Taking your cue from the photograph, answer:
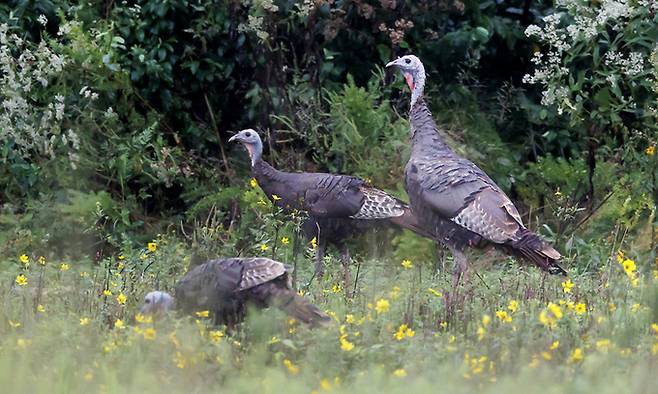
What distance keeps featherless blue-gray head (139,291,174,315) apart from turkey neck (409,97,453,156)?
8.33ft

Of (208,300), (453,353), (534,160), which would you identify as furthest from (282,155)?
(453,353)

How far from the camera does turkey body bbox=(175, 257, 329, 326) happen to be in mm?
6703

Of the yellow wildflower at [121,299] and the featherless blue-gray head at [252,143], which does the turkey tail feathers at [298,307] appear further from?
the featherless blue-gray head at [252,143]

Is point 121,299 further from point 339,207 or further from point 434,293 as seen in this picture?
point 339,207

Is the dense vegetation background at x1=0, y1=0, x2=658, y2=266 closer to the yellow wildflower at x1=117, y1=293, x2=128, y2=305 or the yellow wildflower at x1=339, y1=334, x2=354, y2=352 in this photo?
the yellow wildflower at x1=117, y1=293, x2=128, y2=305

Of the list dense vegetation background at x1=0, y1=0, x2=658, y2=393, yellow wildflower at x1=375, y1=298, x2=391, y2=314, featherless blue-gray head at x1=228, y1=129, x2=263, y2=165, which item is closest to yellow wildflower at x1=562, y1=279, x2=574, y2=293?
dense vegetation background at x1=0, y1=0, x2=658, y2=393

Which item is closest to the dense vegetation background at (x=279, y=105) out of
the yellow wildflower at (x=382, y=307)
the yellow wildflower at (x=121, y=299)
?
the yellow wildflower at (x=121, y=299)

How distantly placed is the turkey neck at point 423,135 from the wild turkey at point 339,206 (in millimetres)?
484

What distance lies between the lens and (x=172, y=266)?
828cm

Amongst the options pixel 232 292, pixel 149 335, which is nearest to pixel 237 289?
pixel 232 292

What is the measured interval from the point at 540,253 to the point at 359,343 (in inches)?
82.2

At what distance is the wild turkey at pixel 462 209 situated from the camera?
805 cm

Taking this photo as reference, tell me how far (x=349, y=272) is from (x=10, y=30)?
14.0 ft

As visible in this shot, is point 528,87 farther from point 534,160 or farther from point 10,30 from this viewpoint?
point 10,30
